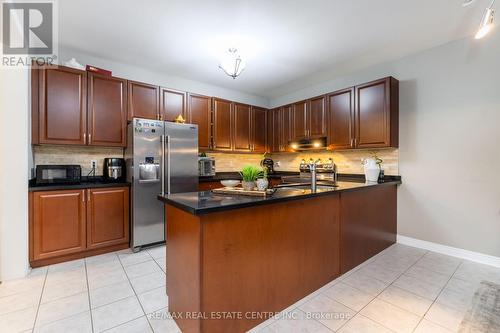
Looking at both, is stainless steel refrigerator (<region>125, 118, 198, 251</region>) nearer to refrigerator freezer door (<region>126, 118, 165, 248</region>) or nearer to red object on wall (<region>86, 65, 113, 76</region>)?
refrigerator freezer door (<region>126, 118, 165, 248</region>)

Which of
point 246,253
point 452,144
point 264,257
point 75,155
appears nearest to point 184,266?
point 246,253

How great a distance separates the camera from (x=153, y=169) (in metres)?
3.10

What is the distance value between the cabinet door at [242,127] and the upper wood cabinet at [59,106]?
2.40 metres

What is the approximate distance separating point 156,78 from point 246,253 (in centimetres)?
346

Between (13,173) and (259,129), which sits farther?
(259,129)

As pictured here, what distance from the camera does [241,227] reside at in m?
1.48

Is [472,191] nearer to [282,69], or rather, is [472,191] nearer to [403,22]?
[403,22]

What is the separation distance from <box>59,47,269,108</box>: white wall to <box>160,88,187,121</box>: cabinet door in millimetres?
370

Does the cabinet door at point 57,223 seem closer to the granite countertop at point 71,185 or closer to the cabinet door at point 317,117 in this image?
the granite countertop at point 71,185

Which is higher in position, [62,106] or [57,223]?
[62,106]

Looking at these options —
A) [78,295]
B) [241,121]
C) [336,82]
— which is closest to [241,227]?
[78,295]

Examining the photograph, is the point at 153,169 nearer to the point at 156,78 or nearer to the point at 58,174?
the point at 58,174

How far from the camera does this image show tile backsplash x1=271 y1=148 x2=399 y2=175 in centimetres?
336

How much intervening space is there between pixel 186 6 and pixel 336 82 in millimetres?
2916
